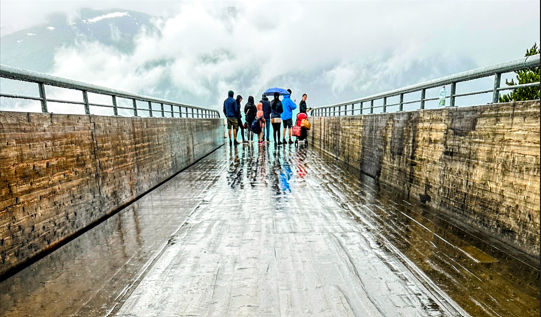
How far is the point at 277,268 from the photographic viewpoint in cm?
277

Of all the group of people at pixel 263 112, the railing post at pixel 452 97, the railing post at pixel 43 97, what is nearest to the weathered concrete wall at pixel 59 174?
the railing post at pixel 43 97

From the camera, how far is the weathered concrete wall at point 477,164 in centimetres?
292

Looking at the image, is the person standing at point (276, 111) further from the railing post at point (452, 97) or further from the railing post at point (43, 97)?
the railing post at point (43, 97)

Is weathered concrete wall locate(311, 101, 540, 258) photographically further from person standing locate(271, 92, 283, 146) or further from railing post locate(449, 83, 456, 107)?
person standing locate(271, 92, 283, 146)

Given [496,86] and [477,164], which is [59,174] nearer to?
[477,164]

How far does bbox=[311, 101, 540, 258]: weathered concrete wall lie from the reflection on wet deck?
0.27m

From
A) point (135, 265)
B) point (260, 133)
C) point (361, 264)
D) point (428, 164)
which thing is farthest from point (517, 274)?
point (260, 133)

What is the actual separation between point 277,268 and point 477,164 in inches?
104

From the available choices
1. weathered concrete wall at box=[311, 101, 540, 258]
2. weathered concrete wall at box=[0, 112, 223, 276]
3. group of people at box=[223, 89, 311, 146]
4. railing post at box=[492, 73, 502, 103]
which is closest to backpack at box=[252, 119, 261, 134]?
group of people at box=[223, 89, 311, 146]

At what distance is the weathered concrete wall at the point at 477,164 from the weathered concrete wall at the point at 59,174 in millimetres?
4739

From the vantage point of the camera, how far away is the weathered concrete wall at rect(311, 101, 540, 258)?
9.58ft

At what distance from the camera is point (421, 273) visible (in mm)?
2662

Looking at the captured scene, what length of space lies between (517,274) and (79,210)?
4.68 m

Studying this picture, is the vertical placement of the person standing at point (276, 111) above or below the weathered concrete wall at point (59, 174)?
above
